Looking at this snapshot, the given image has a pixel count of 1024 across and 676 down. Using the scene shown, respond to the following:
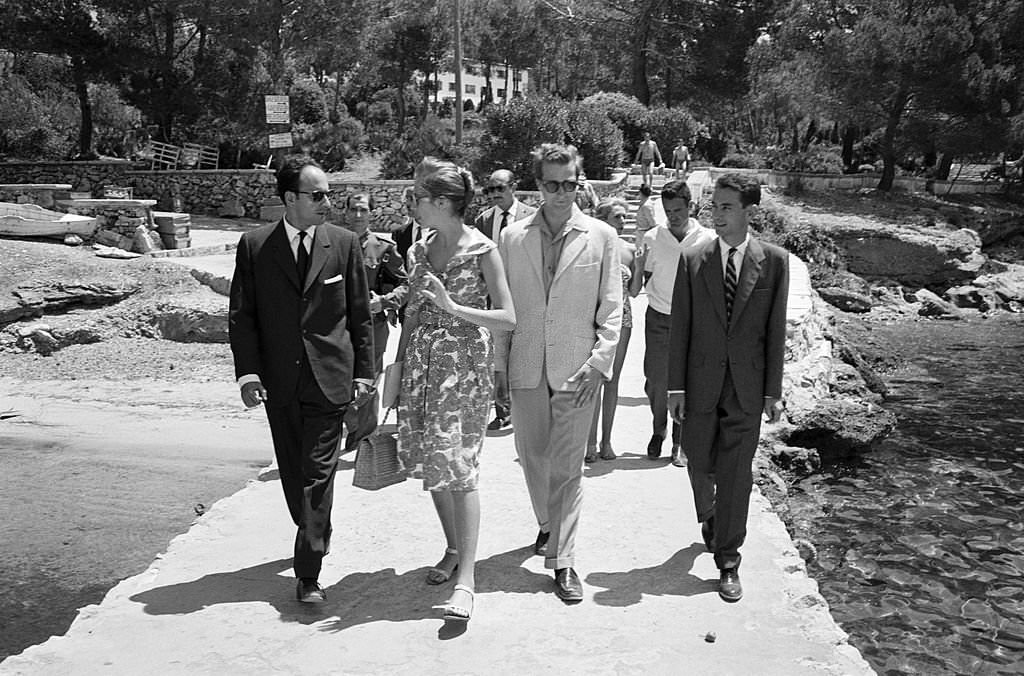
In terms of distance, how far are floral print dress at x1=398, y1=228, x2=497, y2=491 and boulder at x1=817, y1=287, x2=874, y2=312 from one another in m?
19.1

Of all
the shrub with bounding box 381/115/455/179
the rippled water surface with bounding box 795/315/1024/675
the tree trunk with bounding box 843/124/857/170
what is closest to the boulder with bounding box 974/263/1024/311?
the rippled water surface with bounding box 795/315/1024/675

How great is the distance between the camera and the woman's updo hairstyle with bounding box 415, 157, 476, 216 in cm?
464

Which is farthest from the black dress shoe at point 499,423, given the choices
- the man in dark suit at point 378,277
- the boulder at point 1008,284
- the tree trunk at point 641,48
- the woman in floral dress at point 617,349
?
the tree trunk at point 641,48

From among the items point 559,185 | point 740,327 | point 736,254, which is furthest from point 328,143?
point 740,327

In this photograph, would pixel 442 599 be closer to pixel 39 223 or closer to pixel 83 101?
pixel 39 223

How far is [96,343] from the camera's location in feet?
41.6

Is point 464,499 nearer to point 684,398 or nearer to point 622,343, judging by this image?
point 684,398

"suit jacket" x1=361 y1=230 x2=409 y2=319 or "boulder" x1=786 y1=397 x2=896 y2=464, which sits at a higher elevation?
"suit jacket" x1=361 y1=230 x2=409 y2=319

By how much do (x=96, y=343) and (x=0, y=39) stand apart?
1912cm

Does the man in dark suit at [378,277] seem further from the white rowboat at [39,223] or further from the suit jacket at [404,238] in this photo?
the white rowboat at [39,223]

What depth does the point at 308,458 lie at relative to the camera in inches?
186

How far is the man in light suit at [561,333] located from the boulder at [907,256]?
78.0ft

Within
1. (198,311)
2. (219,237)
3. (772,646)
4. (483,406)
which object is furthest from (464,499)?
(219,237)

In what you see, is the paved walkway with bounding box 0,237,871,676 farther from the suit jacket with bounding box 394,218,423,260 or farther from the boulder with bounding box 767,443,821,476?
the boulder with bounding box 767,443,821,476
